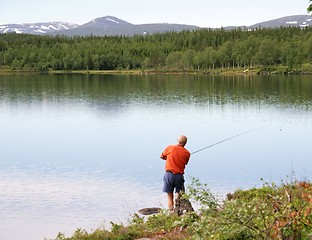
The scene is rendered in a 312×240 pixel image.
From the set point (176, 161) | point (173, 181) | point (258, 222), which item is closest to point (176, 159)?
point (176, 161)

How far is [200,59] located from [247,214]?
564 feet

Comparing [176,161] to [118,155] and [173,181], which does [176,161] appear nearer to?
[173,181]

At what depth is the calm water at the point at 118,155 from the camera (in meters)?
19.4

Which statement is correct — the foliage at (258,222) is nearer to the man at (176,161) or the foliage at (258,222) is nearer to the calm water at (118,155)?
the man at (176,161)

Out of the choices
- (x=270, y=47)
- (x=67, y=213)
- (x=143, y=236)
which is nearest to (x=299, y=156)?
(x=67, y=213)

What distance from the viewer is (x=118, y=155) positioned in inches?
1198

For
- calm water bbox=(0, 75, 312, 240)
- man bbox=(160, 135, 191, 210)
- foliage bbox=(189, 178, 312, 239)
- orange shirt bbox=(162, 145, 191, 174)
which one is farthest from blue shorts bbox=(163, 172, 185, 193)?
foliage bbox=(189, 178, 312, 239)

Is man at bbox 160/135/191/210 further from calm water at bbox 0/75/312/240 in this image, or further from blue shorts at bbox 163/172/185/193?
calm water at bbox 0/75/312/240

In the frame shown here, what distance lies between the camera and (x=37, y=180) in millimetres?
23953

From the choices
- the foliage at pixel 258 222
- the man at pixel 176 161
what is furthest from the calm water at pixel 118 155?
the foliage at pixel 258 222

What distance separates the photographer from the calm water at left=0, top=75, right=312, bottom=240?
19422mm

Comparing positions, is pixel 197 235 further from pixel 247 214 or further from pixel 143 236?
pixel 143 236

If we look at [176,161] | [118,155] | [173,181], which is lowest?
[118,155]

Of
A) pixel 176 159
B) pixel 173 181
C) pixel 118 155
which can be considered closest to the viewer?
pixel 176 159
